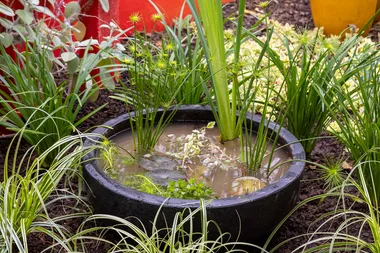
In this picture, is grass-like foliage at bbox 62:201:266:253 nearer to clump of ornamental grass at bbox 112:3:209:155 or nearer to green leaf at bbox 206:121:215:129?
clump of ornamental grass at bbox 112:3:209:155

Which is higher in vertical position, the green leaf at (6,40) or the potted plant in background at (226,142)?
the green leaf at (6,40)

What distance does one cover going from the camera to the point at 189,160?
3.04 m

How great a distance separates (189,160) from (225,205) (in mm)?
593

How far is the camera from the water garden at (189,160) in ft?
8.20

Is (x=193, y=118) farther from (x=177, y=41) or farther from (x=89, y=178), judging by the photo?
(x=89, y=178)

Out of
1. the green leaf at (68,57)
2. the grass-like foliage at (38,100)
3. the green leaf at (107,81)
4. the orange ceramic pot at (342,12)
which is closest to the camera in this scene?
the grass-like foliage at (38,100)

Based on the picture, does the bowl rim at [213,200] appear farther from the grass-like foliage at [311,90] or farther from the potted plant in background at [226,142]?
the grass-like foliage at [311,90]

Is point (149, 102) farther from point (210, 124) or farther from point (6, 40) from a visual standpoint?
point (6, 40)

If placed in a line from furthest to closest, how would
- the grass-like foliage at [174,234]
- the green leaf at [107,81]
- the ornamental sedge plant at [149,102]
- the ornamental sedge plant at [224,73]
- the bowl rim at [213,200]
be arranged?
the green leaf at [107,81]
the ornamental sedge plant at [149,102]
the ornamental sedge plant at [224,73]
the bowl rim at [213,200]
the grass-like foliage at [174,234]

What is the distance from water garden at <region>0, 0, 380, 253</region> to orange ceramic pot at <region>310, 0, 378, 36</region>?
83.0 inches

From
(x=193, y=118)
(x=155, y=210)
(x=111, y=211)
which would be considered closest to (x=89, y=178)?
(x=111, y=211)

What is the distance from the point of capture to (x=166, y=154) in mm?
3072

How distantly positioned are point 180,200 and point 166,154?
595mm

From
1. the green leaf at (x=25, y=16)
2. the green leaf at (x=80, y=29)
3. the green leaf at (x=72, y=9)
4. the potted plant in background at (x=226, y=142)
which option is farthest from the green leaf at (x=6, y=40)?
the potted plant in background at (x=226, y=142)
